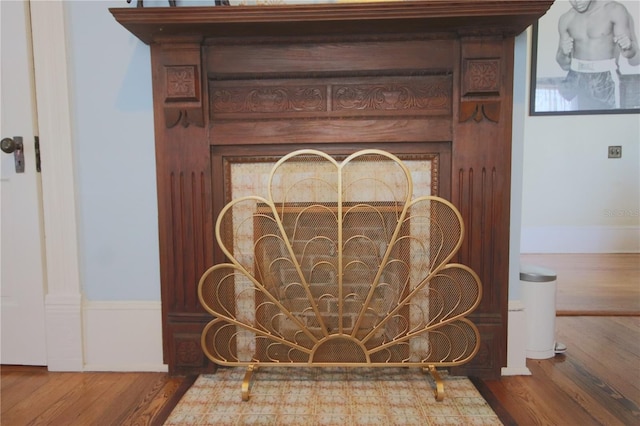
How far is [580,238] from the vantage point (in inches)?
148

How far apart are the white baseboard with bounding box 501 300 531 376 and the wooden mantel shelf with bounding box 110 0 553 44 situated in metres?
1.01

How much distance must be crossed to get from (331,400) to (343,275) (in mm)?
413

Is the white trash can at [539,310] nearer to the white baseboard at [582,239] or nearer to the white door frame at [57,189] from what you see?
the white door frame at [57,189]

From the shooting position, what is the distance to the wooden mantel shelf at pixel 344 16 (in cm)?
127

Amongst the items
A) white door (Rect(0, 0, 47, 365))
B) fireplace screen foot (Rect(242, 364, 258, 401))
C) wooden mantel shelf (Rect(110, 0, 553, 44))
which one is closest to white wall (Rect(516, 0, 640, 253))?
wooden mantel shelf (Rect(110, 0, 553, 44))

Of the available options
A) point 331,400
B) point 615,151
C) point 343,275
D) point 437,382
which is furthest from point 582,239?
point 331,400

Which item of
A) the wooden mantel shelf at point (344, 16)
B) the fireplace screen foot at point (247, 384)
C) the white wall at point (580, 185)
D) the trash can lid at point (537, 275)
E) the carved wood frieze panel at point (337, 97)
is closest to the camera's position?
the wooden mantel shelf at point (344, 16)

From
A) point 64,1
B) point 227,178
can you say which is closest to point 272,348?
point 227,178

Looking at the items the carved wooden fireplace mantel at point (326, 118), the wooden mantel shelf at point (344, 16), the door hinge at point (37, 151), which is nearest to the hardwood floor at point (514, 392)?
the carved wooden fireplace mantel at point (326, 118)

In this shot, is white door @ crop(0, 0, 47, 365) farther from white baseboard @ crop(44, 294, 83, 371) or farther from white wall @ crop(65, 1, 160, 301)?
white wall @ crop(65, 1, 160, 301)

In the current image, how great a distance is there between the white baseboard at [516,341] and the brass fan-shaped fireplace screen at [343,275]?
0.20m

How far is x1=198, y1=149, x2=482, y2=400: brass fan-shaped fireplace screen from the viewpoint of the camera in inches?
56.7

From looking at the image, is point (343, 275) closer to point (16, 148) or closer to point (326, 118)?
point (326, 118)

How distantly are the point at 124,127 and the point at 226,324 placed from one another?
2.74ft
